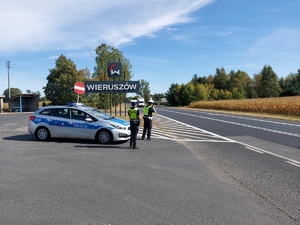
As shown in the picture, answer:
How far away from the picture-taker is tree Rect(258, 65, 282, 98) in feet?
283

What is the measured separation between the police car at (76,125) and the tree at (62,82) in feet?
105

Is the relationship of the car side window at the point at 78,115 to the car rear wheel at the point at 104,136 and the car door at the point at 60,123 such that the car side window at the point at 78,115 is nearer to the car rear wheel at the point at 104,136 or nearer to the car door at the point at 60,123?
the car door at the point at 60,123

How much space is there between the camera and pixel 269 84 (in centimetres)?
8725

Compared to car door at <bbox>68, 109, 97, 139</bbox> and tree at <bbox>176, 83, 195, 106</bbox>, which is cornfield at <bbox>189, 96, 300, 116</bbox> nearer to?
car door at <bbox>68, 109, 97, 139</bbox>

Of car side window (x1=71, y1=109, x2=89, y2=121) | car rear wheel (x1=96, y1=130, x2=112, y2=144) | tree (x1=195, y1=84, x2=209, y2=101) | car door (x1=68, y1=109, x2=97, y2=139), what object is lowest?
car rear wheel (x1=96, y1=130, x2=112, y2=144)

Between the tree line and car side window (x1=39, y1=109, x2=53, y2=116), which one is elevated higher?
the tree line

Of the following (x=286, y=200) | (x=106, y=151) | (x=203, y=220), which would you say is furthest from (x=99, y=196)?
(x=106, y=151)

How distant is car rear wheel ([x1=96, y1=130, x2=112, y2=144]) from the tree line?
253ft

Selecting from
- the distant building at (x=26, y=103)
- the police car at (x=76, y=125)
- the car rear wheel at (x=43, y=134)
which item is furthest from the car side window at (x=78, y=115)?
the distant building at (x=26, y=103)

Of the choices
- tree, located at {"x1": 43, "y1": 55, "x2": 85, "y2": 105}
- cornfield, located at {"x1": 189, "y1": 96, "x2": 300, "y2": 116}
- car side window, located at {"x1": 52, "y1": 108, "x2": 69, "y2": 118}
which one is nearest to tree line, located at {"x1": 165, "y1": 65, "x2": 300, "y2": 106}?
cornfield, located at {"x1": 189, "y1": 96, "x2": 300, "y2": 116}

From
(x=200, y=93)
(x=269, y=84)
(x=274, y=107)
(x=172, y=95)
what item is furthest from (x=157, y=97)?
(x=274, y=107)

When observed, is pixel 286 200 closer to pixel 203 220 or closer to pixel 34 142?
pixel 203 220

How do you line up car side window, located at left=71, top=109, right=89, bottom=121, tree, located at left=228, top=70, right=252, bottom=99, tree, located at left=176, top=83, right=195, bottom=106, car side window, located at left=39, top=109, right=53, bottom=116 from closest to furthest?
car side window, located at left=71, top=109, right=89, bottom=121
car side window, located at left=39, top=109, right=53, bottom=116
tree, located at left=176, top=83, right=195, bottom=106
tree, located at left=228, top=70, right=252, bottom=99

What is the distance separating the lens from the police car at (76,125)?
10133 mm
